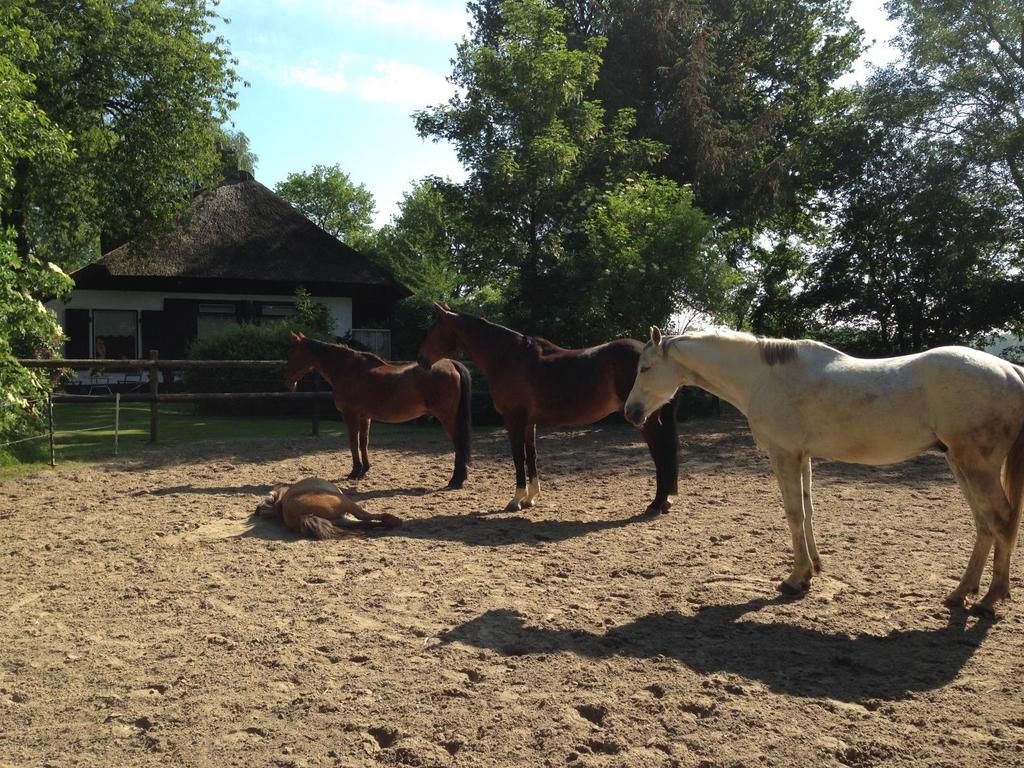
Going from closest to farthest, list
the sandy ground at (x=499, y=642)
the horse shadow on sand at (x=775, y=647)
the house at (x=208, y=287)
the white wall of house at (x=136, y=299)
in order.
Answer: the sandy ground at (x=499, y=642) → the horse shadow on sand at (x=775, y=647) → the house at (x=208, y=287) → the white wall of house at (x=136, y=299)

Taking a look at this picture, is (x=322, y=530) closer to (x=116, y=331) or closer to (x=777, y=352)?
(x=777, y=352)

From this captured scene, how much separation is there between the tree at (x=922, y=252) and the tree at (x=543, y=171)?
620cm

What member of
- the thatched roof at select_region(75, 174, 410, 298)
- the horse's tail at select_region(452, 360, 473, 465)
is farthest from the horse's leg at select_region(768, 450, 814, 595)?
the thatched roof at select_region(75, 174, 410, 298)

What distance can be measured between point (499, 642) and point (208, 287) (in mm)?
21188

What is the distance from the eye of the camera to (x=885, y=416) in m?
4.55

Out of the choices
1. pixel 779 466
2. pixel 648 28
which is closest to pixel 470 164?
pixel 648 28

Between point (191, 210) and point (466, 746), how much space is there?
69.9 feet

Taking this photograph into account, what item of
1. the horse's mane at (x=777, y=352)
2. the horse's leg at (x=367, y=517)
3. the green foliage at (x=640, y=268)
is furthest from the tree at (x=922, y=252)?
the horse's leg at (x=367, y=517)

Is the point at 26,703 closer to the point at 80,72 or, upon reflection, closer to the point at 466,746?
the point at 466,746

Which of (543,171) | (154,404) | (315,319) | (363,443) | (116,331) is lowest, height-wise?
(363,443)

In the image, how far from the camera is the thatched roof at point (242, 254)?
21.9 meters

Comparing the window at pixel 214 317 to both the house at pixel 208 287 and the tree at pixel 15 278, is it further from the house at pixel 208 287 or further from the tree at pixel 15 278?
the tree at pixel 15 278

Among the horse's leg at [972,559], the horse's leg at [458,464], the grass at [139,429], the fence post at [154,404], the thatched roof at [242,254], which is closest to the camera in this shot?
the horse's leg at [972,559]

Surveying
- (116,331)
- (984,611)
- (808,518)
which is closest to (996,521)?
(984,611)
